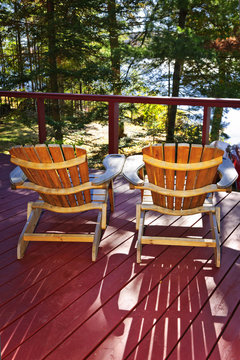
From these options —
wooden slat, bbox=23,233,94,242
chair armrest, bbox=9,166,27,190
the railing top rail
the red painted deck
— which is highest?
the railing top rail

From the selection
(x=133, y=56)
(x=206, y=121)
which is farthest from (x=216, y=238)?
(x=133, y=56)

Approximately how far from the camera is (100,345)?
1628 millimetres

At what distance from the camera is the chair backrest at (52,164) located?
223 centimetres

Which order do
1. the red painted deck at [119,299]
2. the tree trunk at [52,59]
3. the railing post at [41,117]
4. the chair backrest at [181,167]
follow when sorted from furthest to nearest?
1. the tree trunk at [52,59]
2. the railing post at [41,117]
3. the chair backrest at [181,167]
4. the red painted deck at [119,299]

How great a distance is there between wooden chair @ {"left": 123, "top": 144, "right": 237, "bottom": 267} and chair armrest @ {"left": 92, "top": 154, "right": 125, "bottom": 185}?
9cm

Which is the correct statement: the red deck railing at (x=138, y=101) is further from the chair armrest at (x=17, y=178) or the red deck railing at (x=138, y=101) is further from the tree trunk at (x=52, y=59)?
the tree trunk at (x=52, y=59)

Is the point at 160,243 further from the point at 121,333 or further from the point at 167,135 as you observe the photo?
the point at 167,135

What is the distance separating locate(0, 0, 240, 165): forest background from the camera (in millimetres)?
8648

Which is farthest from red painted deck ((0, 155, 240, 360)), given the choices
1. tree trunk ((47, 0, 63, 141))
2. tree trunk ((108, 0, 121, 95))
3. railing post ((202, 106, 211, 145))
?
tree trunk ((108, 0, 121, 95))

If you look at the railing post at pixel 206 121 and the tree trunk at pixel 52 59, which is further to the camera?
the tree trunk at pixel 52 59

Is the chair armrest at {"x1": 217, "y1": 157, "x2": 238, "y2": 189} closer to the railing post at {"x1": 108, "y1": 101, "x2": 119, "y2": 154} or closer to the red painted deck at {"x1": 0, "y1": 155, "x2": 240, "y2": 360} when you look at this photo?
the red painted deck at {"x1": 0, "y1": 155, "x2": 240, "y2": 360}

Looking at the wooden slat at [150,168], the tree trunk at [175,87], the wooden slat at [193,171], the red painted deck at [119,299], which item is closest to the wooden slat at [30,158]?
the red painted deck at [119,299]

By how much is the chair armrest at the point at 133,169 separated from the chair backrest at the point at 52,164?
31 centimetres

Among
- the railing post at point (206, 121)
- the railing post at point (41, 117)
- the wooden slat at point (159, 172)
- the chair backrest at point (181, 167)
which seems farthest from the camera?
the railing post at point (41, 117)
